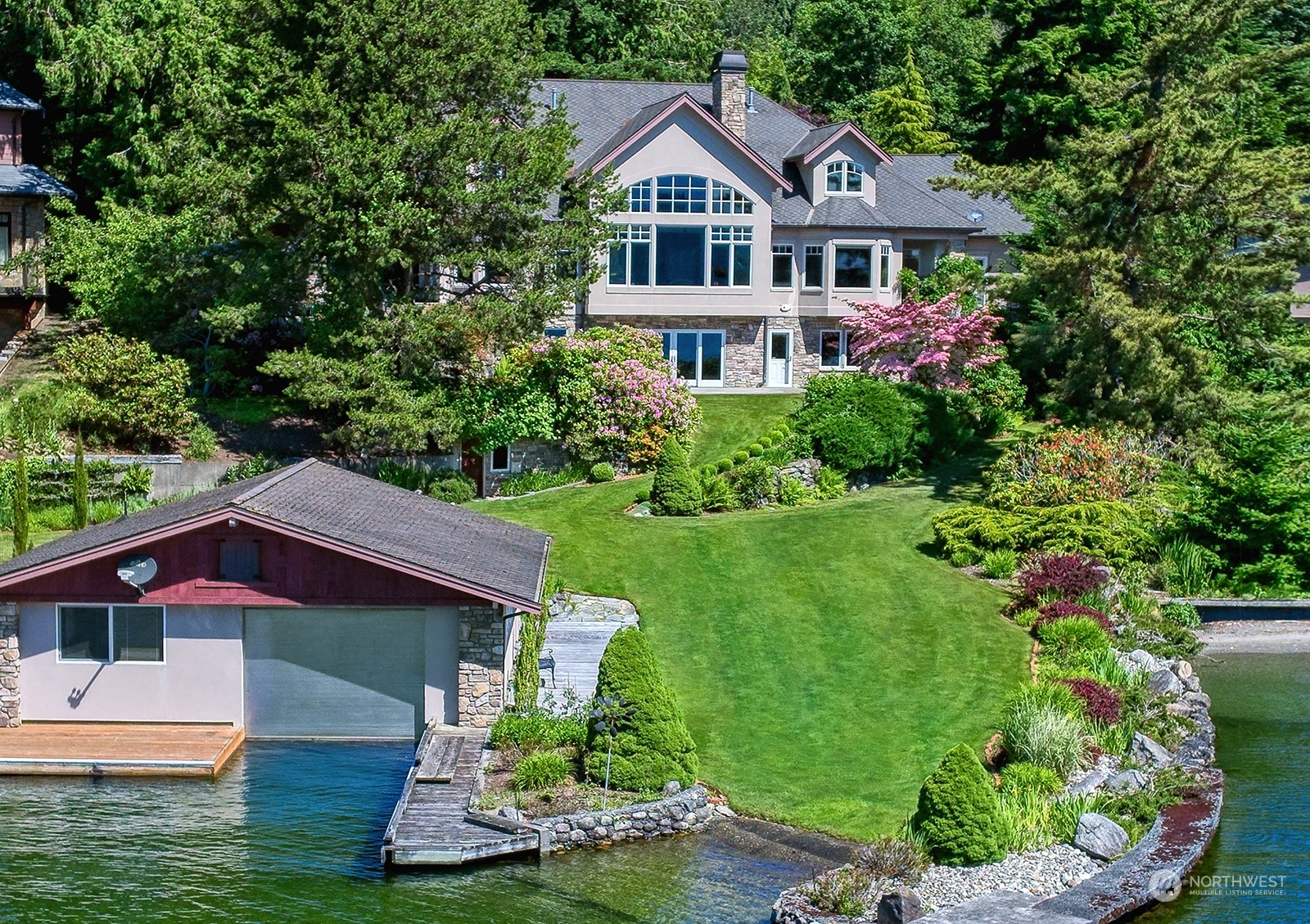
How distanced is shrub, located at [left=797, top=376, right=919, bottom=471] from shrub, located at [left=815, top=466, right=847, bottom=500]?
0.99 feet

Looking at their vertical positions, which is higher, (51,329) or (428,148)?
(428,148)

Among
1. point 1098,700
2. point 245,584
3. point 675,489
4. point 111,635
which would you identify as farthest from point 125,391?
point 1098,700

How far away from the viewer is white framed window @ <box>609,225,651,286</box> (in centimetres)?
4588

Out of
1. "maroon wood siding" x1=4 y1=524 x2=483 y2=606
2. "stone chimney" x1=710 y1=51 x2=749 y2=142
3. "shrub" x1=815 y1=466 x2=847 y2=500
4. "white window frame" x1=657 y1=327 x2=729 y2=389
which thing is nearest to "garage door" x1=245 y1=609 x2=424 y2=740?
"maroon wood siding" x1=4 y1=524 x2=483 y2=606

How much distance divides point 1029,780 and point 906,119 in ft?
155

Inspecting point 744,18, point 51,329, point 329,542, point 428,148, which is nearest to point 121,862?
point 329,542

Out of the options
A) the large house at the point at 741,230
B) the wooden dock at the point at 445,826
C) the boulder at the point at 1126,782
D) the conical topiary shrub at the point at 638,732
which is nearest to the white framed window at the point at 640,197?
the large house at the point at 741,230

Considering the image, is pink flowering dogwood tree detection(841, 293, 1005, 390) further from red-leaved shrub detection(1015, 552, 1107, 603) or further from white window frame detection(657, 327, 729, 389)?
red-leaved shrub detection(1015, 552, 1107, 603)

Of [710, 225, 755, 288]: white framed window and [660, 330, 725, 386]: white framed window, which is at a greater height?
[710, 225, 755, 288]: white framed window

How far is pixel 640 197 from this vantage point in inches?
1801

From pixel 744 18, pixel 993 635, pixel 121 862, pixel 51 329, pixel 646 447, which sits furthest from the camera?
pixel 744 18

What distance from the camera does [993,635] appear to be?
2911 centimetres

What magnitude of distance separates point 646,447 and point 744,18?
63103 millimetres

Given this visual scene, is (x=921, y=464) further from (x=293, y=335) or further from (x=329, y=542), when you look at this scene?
(x=329, y=542)
